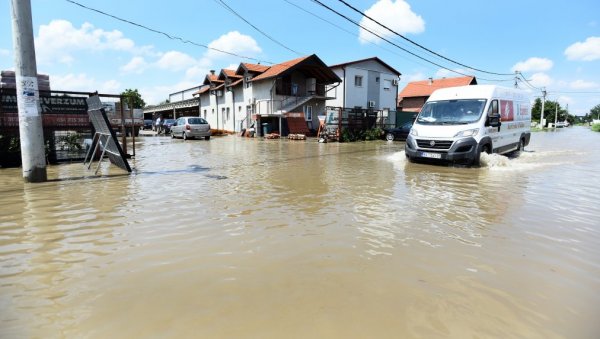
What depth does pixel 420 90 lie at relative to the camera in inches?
1939

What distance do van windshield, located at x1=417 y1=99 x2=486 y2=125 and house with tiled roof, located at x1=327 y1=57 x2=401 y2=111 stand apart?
2151cm

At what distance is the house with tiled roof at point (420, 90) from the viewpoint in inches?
1873

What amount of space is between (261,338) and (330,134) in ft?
71.1

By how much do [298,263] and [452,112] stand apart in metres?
9.13

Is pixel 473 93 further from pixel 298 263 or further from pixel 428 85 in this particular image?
pixel 428 85

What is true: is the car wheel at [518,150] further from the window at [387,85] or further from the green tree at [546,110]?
the green tree at [546,110]

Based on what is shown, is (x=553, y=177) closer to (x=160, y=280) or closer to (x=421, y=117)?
(x=421, y=117)

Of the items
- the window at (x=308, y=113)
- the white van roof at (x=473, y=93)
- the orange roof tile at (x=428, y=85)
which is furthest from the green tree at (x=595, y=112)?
the white van roof at (x=473, y=93)

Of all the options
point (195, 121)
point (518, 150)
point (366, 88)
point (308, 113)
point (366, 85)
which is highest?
point (366, 85)

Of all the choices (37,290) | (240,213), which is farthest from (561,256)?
(37,290)

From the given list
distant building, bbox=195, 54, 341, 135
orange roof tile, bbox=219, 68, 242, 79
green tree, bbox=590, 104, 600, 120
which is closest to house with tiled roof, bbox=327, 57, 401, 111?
distant building, bbox=195, 54, 341, 135

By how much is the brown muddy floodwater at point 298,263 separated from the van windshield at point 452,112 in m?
3.87

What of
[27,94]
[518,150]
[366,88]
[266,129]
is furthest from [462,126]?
[366,88]

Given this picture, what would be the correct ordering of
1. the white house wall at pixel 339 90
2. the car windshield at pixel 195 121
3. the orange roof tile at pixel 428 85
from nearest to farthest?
the car windshield at pixel 195 121 < the white house wall at pixel 339 90 < the orange roof tile at pixel 428 85
